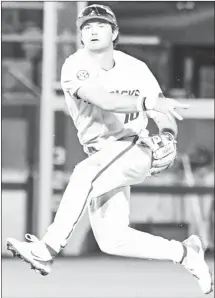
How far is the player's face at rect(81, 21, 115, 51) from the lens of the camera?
13.8ft

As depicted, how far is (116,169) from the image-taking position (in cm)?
421

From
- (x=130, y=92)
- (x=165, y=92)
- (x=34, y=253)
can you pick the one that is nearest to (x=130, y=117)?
(x=130, y=92)

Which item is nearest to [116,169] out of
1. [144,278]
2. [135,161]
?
[135,161]

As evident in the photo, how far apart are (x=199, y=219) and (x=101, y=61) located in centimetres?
354

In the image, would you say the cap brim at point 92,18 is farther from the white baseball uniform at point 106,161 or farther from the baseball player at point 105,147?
the white baseball uniform at point 106,161

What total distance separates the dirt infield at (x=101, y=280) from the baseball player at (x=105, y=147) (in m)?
1.37

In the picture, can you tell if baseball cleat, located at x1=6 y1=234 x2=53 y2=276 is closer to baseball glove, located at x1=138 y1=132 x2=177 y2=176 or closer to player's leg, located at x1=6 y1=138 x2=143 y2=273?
player's leg, located at x1=6 y1=138 x2=143 y2=273

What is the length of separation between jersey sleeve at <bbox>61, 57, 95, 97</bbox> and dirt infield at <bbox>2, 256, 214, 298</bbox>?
5.83ft

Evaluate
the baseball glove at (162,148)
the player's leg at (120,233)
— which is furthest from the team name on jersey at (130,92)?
the player's leg at (120,233)

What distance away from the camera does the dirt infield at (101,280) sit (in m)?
5.76

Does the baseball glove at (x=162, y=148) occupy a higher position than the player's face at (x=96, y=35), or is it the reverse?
the player's face at (x=96, y=35)

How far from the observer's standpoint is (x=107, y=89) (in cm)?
416

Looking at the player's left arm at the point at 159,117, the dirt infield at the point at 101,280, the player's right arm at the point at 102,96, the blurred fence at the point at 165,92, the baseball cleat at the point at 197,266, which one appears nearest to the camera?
the player's right arm at the point at 102,96

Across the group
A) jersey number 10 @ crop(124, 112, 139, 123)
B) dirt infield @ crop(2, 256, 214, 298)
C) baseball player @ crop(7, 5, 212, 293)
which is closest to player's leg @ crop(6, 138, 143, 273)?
baseball player @ crop(7, 5, 212, 293)
